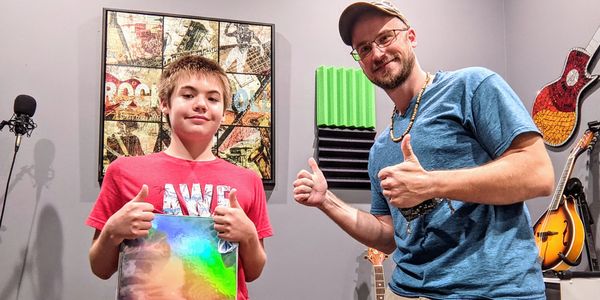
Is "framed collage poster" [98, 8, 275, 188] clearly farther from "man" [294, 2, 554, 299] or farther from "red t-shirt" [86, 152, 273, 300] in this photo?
"man" [294, 2, 554, 299]

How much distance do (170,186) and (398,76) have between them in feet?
2.69

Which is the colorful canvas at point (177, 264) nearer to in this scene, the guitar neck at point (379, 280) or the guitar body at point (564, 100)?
the guitar neck at point (379, 280)

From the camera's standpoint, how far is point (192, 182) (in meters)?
1.71

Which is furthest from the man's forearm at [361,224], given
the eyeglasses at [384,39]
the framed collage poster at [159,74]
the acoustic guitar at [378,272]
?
the framed collage poster at [159,74]

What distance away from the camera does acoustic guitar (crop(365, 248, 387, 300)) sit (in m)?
3.30

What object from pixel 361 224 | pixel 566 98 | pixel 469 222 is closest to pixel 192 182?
pixel 361 224

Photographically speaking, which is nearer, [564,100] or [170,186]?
[170,186]

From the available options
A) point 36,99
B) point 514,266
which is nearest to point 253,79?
point 36,99

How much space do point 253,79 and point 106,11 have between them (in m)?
1.02

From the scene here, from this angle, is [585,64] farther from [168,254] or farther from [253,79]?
[168,254]

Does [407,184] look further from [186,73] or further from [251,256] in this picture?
[186,73]

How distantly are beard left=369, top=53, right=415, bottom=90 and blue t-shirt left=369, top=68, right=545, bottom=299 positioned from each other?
13 cm

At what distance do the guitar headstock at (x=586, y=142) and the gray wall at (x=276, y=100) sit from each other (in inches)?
5.5

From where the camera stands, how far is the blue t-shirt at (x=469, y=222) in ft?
4.35
